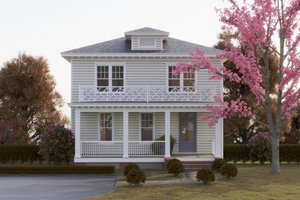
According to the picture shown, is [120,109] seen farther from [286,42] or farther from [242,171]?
[286,42]

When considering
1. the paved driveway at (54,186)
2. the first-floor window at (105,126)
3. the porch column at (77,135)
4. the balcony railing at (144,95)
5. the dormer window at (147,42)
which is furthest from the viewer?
the dormer window at (147,42)

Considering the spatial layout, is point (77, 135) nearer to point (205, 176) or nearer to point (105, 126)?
point (105, 126)

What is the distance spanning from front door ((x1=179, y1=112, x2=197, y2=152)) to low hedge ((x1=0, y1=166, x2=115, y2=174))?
5561 millimetres

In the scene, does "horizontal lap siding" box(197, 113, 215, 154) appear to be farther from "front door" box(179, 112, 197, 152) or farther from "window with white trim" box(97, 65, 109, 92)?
"window with white trim" box(97, 65, 109, 92)

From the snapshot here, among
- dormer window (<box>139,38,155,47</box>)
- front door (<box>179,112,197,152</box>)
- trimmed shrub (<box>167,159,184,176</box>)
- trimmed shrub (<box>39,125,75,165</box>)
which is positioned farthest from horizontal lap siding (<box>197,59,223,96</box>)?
trimmed shrub (<box>39,125,75,165</box>)

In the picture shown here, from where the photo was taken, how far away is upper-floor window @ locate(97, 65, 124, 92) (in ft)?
102

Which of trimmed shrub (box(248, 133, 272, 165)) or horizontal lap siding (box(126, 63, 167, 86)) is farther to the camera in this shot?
trimmed shrub (box(248, 133, 272, 165))

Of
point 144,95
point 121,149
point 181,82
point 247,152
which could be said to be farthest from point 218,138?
point 121,149

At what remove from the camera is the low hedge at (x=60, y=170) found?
2786 cm

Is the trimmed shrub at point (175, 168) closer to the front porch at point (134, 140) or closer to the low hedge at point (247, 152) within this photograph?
the front porch at point (134, 140)

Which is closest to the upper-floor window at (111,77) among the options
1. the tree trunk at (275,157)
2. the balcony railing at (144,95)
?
the balcony railing at (144,95)

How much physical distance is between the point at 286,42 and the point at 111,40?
11.9m

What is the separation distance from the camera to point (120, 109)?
1150 inches

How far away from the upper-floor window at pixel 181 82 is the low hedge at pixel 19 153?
10.3 m
